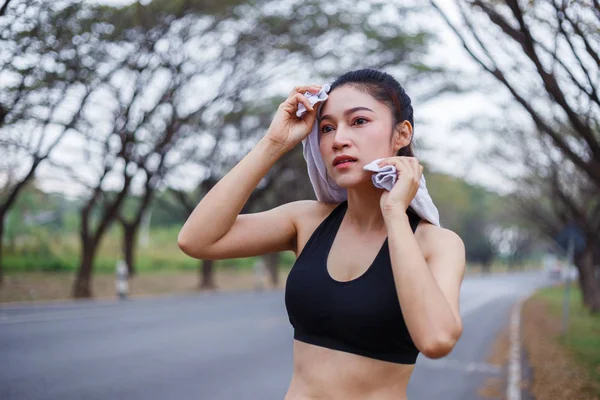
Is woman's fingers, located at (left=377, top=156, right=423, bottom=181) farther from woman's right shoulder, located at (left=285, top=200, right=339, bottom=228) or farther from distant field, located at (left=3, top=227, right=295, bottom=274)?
distant field, located at (left=3, top=227, right=295, bottom=274)

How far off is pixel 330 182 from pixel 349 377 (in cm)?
64

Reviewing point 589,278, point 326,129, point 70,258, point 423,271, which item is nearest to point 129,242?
point 70,258

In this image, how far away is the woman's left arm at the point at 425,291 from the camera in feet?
5.38

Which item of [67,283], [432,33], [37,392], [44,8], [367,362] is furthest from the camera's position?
[67,283]

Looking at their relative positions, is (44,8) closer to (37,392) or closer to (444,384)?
(37,392)

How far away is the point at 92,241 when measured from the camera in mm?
20000

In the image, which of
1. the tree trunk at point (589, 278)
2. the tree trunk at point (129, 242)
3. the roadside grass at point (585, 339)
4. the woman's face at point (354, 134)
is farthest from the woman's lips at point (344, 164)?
the tree trunk at point (129, 242)

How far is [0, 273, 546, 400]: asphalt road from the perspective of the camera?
24.7ft

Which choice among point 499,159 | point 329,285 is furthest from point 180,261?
point 329,285

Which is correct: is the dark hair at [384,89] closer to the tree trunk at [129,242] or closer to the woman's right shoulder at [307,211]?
the woman's right shoulder at [307,211]

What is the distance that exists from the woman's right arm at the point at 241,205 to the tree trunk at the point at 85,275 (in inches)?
707

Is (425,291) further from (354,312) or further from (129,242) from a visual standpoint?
(129,242)

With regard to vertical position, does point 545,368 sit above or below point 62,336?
above

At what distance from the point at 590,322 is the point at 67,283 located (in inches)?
614
